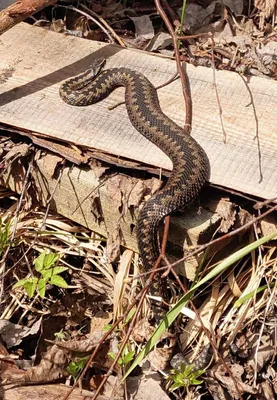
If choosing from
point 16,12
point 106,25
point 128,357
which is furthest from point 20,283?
point 106,25

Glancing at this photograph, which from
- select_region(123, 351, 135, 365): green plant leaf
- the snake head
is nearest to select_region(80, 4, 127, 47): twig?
the snake head

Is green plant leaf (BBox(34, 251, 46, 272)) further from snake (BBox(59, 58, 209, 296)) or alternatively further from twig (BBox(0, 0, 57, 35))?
twig (BBox(0, 0, 57, 35))

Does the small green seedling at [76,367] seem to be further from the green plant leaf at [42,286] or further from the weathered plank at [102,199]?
the weathered plank at [102,199]

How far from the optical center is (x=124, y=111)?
15.9 ft

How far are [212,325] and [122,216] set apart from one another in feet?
3.05

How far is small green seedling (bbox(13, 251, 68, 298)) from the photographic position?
4.20 meters

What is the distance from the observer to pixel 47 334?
14.4ft

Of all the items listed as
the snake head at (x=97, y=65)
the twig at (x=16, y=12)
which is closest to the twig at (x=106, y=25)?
the snake head at (x=97, y=65)

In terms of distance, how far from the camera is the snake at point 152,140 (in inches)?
161

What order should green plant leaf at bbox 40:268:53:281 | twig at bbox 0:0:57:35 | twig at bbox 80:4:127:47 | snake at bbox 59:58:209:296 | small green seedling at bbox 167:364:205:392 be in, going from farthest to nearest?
1. twig at bbox 80:4:127:47
2. twig at bbox 0:0:57:35
3. green plant leaf at bbox 40:268:53:281
4. snake at bbox 59:58:209:296
5. small green seedling at bbox 167:364:205:392

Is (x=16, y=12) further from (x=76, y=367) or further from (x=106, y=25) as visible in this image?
(x=76, y=367)

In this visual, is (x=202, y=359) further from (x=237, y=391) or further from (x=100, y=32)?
(x=100, y=32)

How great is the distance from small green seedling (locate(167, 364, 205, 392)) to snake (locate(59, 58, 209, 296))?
51 cm

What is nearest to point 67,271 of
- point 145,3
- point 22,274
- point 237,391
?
point 22,274
